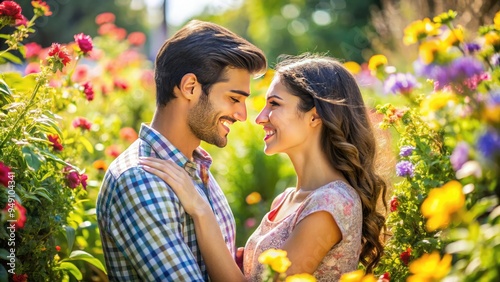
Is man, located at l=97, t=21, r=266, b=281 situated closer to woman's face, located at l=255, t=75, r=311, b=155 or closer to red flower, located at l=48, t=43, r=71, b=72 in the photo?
woman's face, located at l=255, t=75, r=311, b=155

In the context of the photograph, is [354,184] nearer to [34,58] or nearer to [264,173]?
[264,173]

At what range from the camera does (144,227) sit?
7.83 feet

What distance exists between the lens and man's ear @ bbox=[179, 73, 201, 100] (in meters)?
2.71

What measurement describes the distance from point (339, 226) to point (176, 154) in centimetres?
69

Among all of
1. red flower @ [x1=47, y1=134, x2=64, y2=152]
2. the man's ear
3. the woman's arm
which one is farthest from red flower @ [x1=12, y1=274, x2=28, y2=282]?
the man's ear

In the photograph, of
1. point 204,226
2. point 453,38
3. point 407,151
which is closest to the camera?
point 453,38

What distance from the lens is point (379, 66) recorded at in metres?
2.84

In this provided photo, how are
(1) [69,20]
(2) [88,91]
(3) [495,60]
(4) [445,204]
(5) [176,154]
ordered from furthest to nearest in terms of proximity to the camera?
(1) [69,20] → (2) [88,91] → (5) [176,154] → (3) [495,60] → (4) [445,204]

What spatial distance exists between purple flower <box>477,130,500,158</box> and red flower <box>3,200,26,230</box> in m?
1.15

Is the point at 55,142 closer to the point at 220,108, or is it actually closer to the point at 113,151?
the point at 220,108

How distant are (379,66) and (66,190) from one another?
139cm

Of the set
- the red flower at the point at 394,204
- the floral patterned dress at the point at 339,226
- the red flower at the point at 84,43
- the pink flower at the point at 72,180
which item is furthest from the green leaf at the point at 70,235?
the red flower at the point at 394,204

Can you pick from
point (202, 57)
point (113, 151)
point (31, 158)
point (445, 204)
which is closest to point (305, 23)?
point (113, 151)

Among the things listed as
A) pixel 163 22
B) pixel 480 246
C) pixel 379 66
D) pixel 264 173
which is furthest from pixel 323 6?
pixel 480 246
